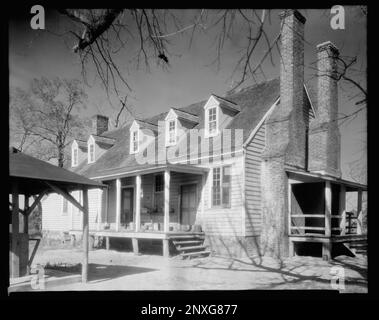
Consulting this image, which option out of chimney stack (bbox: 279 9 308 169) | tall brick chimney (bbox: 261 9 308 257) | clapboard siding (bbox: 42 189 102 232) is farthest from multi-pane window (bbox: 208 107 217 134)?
clapboard siding (bbox: 42 189 102 232)

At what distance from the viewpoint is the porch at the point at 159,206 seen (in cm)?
1381

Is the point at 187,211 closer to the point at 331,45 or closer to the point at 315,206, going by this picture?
the point at 315,206

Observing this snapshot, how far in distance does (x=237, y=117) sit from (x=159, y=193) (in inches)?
176

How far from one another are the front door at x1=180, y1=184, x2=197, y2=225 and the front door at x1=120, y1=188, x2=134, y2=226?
3754mm

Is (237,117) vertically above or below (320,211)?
above

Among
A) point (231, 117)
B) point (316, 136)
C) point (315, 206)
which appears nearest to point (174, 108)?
point (231, 117)

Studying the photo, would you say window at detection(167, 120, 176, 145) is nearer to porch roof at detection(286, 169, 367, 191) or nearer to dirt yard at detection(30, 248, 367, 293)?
dirt yard at detection(30, 248, 367, 293)

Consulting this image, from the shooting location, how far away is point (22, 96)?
657 inches

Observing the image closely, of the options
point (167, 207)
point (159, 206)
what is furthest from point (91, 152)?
point (167, 207)

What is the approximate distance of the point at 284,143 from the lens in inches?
540

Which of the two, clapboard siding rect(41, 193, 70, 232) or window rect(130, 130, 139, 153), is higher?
window rect(130, 130, 139, 153)

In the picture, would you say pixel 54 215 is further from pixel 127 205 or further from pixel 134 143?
pixel 134 143

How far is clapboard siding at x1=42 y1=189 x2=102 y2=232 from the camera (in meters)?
19.8
